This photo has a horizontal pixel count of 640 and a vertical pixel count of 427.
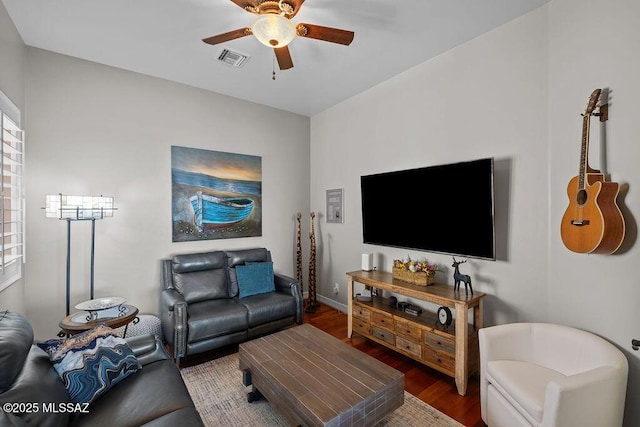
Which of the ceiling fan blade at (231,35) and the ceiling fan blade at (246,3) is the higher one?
the ceiling fan blade at (246,3)

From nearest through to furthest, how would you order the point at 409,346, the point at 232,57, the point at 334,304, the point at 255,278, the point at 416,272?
the point at 409,346 < the point at 416,272 < the point at 232,57 < the point at 255,278 < the point at 334,304

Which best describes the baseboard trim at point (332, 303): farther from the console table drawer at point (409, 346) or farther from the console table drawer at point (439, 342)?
the console table drawer at point (439, 342)

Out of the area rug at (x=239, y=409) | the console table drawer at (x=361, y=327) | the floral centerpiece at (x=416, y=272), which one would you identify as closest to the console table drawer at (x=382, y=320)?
the console table drawer at (x=361, y=327)

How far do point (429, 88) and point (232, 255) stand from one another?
9.86 feet

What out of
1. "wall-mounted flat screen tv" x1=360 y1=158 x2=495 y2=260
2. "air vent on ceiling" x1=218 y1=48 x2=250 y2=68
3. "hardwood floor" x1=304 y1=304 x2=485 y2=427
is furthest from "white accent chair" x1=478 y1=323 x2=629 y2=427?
"air vent on ceiling" x1=218 y1=48 x2=250 y2=68

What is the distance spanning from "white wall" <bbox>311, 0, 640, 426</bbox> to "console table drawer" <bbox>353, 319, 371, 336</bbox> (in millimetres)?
810

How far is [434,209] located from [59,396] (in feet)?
9.54

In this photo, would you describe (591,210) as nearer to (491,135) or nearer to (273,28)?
(491,135)

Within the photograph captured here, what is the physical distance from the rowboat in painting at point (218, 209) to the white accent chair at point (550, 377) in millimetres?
3116

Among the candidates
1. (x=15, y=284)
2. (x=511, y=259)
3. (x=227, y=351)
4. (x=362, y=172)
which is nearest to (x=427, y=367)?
(x=511, y=259)

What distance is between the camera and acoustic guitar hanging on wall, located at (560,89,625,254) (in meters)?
1.67

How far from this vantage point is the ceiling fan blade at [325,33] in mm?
1911

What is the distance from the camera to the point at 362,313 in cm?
306

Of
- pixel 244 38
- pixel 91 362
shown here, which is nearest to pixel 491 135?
pixel 244 38
